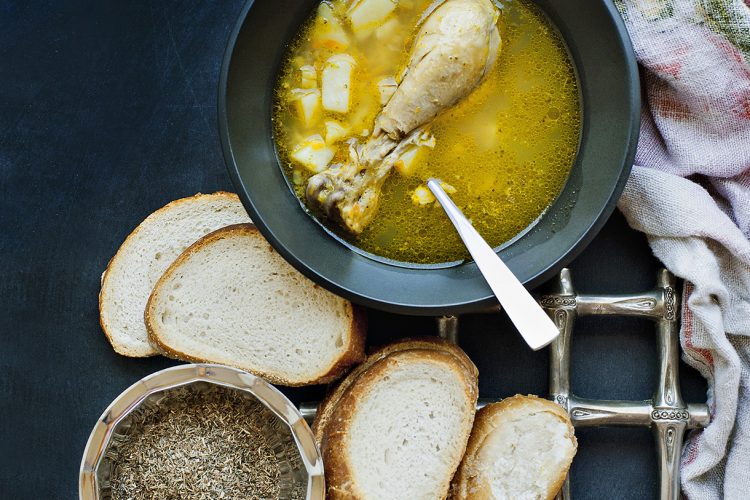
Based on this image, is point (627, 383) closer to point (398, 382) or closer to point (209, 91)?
point (398, 382)

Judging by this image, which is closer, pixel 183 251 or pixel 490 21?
pixel 490 21

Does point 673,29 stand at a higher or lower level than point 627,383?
higher

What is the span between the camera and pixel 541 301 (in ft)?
7.73

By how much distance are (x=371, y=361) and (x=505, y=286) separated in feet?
1.68

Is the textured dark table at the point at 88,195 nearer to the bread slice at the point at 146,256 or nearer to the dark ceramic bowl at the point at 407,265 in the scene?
the bread slice at the point at 146,256

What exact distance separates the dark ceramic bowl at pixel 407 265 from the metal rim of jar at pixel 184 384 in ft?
1.23

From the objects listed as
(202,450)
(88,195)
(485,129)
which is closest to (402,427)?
(202,450)

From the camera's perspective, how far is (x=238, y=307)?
2.40 metres

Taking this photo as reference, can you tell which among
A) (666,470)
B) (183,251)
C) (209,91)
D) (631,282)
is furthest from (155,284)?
(666,470)

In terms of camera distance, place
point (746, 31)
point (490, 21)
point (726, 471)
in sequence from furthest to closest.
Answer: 1. point (726, 471)
2. point (746, 31)
3. point (490, 21)

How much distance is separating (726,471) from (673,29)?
1.30 metres

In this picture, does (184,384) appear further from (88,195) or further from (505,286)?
(505,286)

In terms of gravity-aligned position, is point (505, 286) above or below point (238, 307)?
above

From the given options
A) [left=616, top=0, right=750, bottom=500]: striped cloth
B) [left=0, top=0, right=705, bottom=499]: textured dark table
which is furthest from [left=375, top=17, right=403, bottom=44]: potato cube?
[left=616, top=0, right=750, bottom=500]: striped cloth
